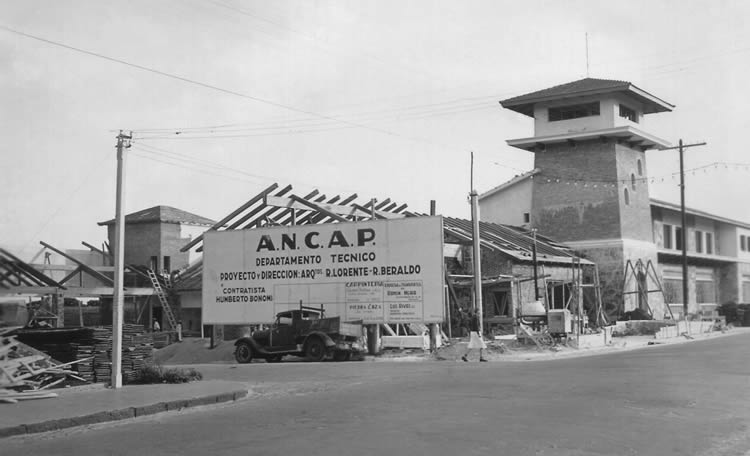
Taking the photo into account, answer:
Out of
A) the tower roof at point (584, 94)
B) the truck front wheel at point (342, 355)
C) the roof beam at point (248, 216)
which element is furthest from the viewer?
the tower roof at point (584, 94)

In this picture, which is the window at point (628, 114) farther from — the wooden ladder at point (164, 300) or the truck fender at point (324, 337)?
the truck fender at point (324, 337)

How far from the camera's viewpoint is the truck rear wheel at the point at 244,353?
27.9 m

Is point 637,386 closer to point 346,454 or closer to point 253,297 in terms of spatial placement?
point 346,454

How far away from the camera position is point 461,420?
445 inches

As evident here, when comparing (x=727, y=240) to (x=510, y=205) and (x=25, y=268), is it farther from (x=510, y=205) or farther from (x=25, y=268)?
(x=25, y=268)

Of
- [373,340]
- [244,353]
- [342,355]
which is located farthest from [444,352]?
[244,353]

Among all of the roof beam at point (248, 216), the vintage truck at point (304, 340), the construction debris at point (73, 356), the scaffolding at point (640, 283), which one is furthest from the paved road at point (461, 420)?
the scaffolding at point (640, 283)

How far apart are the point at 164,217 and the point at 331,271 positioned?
21465mm

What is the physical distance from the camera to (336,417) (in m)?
11.8

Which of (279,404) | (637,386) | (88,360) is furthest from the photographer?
(88,360)

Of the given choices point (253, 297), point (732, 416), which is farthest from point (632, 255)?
point (732, 416)

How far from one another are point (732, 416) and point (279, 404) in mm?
7153

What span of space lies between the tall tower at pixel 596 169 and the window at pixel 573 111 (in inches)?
2.4

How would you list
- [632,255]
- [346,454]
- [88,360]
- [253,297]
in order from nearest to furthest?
1. [346,454]
2. [88,360]
3. [253,297]
4. [632,255]
